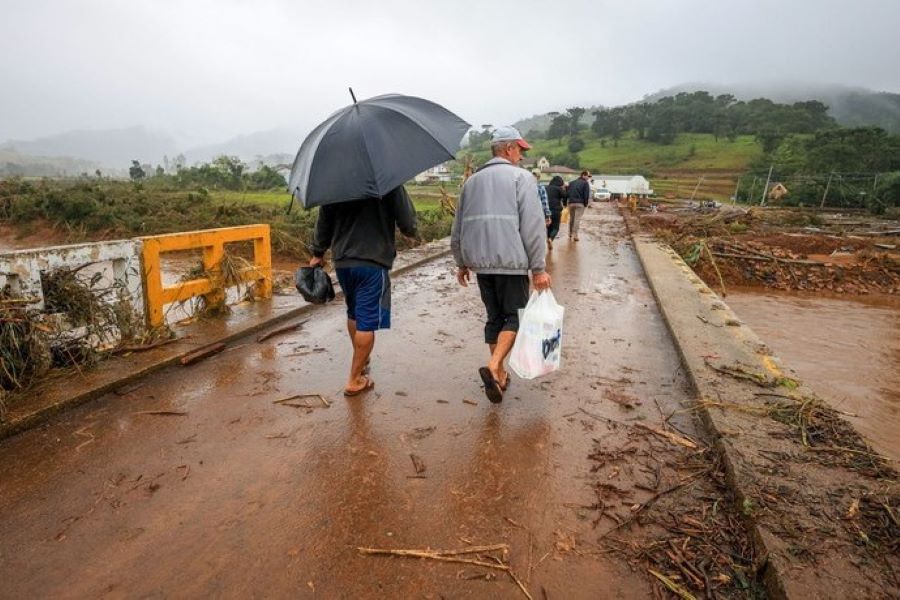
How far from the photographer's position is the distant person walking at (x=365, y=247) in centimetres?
338

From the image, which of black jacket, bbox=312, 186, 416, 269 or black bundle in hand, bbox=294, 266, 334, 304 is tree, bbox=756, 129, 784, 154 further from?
black bundle in hand, bbox=294, 266, 334, 304

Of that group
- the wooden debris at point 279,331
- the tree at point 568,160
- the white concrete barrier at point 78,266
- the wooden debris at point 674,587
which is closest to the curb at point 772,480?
the wooden debris at point 674,587

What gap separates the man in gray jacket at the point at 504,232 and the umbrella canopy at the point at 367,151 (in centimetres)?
33

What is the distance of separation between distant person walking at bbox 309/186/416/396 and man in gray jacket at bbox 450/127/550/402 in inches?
18.4

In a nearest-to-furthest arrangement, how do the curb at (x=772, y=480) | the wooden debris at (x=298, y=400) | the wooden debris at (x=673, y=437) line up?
the curb at (x=772, y=480), the wooden debris at (x=673, y=437), the wooden debris at (x=298, y=400)

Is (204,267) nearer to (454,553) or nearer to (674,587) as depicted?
(454,553)

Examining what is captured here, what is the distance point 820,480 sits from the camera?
2424 mm

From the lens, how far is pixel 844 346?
734cm

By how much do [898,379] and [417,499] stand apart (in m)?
6.50

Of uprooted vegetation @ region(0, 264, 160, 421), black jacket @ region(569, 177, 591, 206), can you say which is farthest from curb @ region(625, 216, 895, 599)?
black jacket @ region(569, 177, 591, 206)

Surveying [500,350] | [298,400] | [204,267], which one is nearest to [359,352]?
[298,400]

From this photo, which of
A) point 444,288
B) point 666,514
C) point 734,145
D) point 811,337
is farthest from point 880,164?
point 666,514

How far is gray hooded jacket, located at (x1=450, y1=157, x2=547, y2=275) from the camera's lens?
3.36 metres

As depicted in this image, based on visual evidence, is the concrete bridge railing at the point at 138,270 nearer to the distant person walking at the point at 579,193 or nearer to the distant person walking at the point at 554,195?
the distant person walking at the point at 554,195
